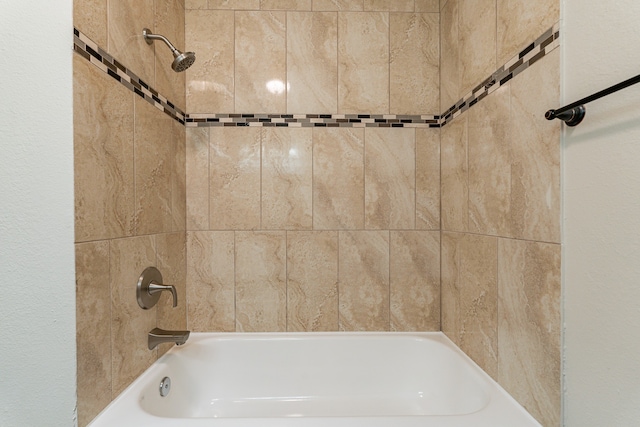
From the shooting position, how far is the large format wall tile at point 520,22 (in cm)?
91

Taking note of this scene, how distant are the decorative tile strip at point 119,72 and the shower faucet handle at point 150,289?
706 millimetres

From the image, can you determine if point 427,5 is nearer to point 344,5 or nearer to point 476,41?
point 344,5

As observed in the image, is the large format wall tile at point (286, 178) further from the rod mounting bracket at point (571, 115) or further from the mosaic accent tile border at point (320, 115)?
the rod mounting bracket at point (571, 115)

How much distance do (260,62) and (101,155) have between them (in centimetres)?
99

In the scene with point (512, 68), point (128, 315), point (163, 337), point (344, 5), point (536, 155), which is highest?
point (344, 5)

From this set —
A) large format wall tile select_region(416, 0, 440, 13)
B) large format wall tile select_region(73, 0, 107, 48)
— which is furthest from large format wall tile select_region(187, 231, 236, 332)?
large format wall tile select_region(416, 0, 440, 13)

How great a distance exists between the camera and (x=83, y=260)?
37.4 inches

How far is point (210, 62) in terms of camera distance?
5.70 feet

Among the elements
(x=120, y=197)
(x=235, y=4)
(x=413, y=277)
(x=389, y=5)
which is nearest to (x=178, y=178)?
(x=120, y=197)

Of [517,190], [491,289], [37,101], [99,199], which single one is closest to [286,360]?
[491,289]

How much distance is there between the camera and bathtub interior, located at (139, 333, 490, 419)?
1.61m

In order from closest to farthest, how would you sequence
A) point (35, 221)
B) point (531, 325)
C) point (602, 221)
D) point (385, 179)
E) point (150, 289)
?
1. point (602, 221)
2. point (35, 221)
3. point (531, 325)
4. point (150, 289)
5. point (385, 179)

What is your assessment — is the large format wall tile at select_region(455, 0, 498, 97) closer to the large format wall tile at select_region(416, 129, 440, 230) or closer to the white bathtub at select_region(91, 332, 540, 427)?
the large format wall tile at select_region(416, 129, 440, 230)

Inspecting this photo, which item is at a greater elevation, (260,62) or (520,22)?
(260,62)
